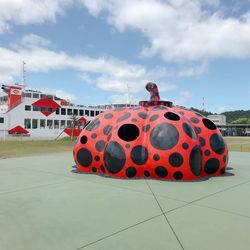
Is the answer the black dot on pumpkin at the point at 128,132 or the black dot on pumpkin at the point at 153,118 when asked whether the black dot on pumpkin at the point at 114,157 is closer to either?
the black dot on pumpkin at the point at 128,132

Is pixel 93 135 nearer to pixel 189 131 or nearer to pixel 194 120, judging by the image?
pixel 189 131

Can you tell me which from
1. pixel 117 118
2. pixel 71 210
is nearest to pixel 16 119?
pixel 117 118

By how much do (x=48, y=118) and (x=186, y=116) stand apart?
44.5 m

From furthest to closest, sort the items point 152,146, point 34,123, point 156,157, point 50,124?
point 50,124, point 34,123, point 152,146, point 156,157

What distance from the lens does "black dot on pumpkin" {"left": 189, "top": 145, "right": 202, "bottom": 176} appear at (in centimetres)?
851

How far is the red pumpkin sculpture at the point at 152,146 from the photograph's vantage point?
8.57m

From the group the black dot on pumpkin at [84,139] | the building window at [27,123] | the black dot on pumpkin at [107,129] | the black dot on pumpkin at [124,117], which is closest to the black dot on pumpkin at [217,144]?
the black dot on pumpkin at [124,117]

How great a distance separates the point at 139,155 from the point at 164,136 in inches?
38.5

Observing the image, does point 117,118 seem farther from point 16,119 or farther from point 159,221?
point 16,119

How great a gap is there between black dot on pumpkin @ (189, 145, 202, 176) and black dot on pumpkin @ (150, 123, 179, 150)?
0.61m

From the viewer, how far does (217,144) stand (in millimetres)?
9617

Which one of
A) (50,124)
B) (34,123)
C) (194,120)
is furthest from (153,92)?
(50,124)

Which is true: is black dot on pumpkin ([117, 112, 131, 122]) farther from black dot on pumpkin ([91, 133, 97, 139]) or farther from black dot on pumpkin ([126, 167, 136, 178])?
black dot on pumpkin ([126, 167, 136, 178])

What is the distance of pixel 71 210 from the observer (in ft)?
18.2
